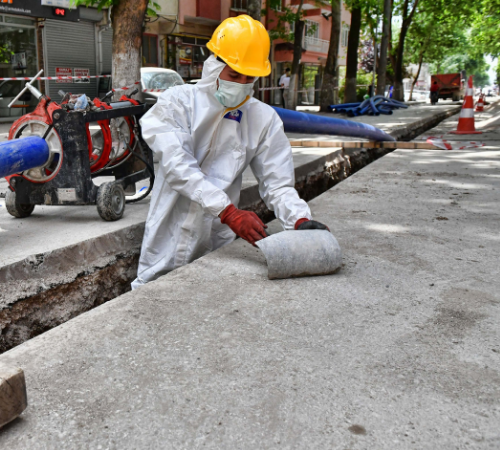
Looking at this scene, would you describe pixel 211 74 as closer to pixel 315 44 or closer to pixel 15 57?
pixel 15 57

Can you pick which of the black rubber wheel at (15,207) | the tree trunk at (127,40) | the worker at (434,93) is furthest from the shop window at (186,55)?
the black rubber wheel at (15,207)

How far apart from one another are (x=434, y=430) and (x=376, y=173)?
428 cm

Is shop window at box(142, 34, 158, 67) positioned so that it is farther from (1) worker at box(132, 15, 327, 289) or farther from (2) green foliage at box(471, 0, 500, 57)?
(1) worker at box(132, 15, 327, 289)

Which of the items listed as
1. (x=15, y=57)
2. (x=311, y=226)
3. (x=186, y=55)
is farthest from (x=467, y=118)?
(x=186, y=55)

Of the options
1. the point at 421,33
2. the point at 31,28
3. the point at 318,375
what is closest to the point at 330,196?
the point at 318,375

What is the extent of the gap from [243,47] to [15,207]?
2061 millimetres

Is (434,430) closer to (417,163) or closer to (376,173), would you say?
(376,173)

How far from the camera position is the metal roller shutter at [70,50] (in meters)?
15.6

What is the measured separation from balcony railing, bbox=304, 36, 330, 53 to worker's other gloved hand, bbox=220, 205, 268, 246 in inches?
1174

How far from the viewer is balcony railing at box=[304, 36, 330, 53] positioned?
31.1m

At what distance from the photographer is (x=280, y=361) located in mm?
1765

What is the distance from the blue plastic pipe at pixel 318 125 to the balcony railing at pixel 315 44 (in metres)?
24.7

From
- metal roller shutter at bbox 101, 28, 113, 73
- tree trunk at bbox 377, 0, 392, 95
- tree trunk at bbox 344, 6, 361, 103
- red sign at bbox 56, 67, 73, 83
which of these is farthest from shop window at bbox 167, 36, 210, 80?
tree trunk at bbox 377, 0, 392, 95

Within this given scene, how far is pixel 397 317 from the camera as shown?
212 cm
